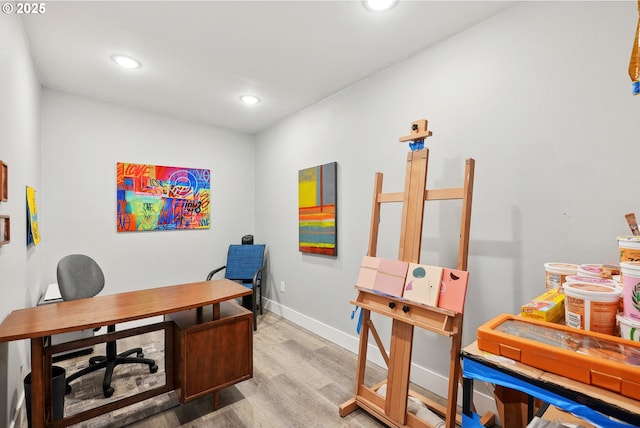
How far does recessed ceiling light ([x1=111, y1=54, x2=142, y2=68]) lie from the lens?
227 cm

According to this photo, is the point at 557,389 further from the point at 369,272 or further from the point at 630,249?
the point at 369,272

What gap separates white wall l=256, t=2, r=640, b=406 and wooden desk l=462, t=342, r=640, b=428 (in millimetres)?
952

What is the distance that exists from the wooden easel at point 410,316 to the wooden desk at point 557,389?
1.72 feet

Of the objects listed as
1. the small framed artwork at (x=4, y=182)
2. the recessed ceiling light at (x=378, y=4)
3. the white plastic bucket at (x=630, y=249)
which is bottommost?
the white plastic bucket at (x=630, y=249)

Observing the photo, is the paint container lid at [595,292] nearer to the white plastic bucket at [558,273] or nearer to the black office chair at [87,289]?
the white plastic bucket at [558,273]

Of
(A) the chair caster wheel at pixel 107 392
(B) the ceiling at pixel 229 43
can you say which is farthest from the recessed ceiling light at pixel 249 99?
(A) the chair caster wheel at pixel 107 392

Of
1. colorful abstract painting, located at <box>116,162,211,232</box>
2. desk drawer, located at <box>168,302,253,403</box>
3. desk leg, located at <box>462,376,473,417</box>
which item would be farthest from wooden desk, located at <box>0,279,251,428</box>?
colorful abstract painting, located at <box>116,162,211,232</box>

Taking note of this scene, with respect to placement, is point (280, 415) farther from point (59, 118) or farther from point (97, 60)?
point (59, 118)

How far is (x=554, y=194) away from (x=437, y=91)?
1047 mm

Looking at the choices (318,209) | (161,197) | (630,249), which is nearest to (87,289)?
(161,197)

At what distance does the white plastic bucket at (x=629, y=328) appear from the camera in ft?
2.86

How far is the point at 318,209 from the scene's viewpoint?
3119 millimetres

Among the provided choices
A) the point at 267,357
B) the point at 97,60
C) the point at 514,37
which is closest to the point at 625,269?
the point at 514,37

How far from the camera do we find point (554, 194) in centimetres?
160
